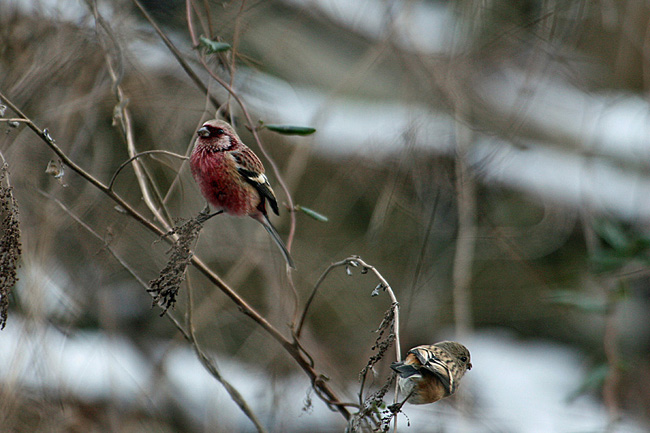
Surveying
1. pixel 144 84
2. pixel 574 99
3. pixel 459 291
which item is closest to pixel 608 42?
pixel 574 99

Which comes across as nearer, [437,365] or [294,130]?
[437,365]

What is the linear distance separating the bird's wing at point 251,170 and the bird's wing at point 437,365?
17.8 inches

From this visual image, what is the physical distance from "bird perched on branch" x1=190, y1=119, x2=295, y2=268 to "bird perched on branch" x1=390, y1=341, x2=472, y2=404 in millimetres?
465

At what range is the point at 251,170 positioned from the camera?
1453mm

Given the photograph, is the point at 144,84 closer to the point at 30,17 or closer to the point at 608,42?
the point at 30,17

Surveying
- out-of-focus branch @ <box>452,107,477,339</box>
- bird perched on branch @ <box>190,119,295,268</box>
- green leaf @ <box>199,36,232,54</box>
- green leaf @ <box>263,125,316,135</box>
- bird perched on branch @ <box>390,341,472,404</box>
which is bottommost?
bird perched on branch @ <box>390,341,472,404</box>

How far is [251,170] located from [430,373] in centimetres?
60

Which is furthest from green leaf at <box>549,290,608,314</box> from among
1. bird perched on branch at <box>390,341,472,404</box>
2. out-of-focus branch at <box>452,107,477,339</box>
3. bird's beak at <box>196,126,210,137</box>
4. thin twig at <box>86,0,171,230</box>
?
bird's beak at <box>196,126,210,137</box>

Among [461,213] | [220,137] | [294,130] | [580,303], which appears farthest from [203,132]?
[580,303]

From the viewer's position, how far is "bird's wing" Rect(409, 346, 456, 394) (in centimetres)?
138

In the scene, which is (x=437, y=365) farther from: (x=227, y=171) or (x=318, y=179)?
(x=318, y=179)

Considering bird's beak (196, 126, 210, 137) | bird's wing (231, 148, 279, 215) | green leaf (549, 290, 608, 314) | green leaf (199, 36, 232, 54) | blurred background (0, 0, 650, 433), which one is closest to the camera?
bird's beak (196, 126, 210, 137)

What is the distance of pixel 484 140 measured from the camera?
128 inches

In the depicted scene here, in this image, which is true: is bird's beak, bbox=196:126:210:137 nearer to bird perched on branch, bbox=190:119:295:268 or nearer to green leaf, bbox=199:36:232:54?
bird perched on branch, bbox=190:119:295:268
